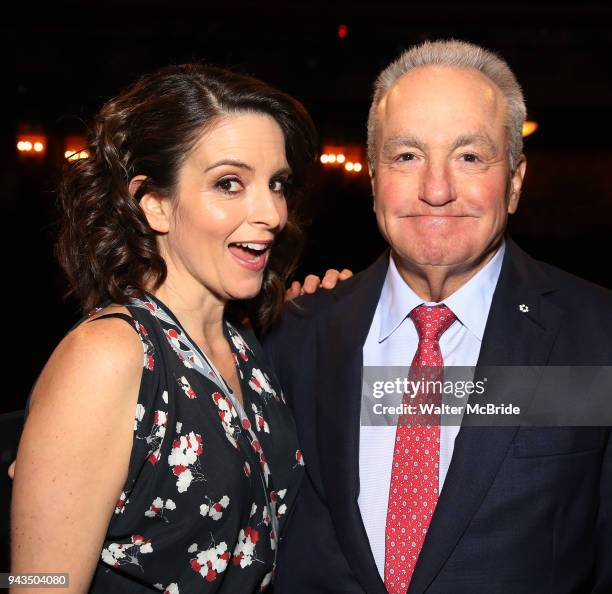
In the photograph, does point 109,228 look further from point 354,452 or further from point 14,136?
point 14,136

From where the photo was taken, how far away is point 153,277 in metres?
1.85

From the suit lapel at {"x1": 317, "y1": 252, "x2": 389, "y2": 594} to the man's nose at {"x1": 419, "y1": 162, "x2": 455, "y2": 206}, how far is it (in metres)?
0.36

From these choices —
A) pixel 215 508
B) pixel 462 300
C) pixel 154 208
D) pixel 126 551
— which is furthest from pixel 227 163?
pixel 126 551

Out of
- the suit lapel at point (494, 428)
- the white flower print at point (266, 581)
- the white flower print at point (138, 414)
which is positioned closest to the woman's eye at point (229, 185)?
the white flower print at point (138, 414)

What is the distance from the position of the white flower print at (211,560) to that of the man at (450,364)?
29cm

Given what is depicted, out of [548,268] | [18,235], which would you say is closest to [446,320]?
[548,268]

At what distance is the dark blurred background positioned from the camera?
6531 mm

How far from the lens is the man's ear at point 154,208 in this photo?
1813mm

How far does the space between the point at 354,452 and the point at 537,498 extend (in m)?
0.44

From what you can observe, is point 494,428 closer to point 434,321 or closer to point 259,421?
point 434,321

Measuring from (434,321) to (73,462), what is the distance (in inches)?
36.7

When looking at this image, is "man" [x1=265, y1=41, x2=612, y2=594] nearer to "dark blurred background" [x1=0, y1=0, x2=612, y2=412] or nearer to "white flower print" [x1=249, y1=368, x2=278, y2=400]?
"white flower print" [x1=249, y1=368, x2=278, y2=400]

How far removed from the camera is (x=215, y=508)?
162cm

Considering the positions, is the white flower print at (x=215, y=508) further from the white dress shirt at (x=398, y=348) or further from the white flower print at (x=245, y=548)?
Result: the white dress shirt at (x=398, y=348)
